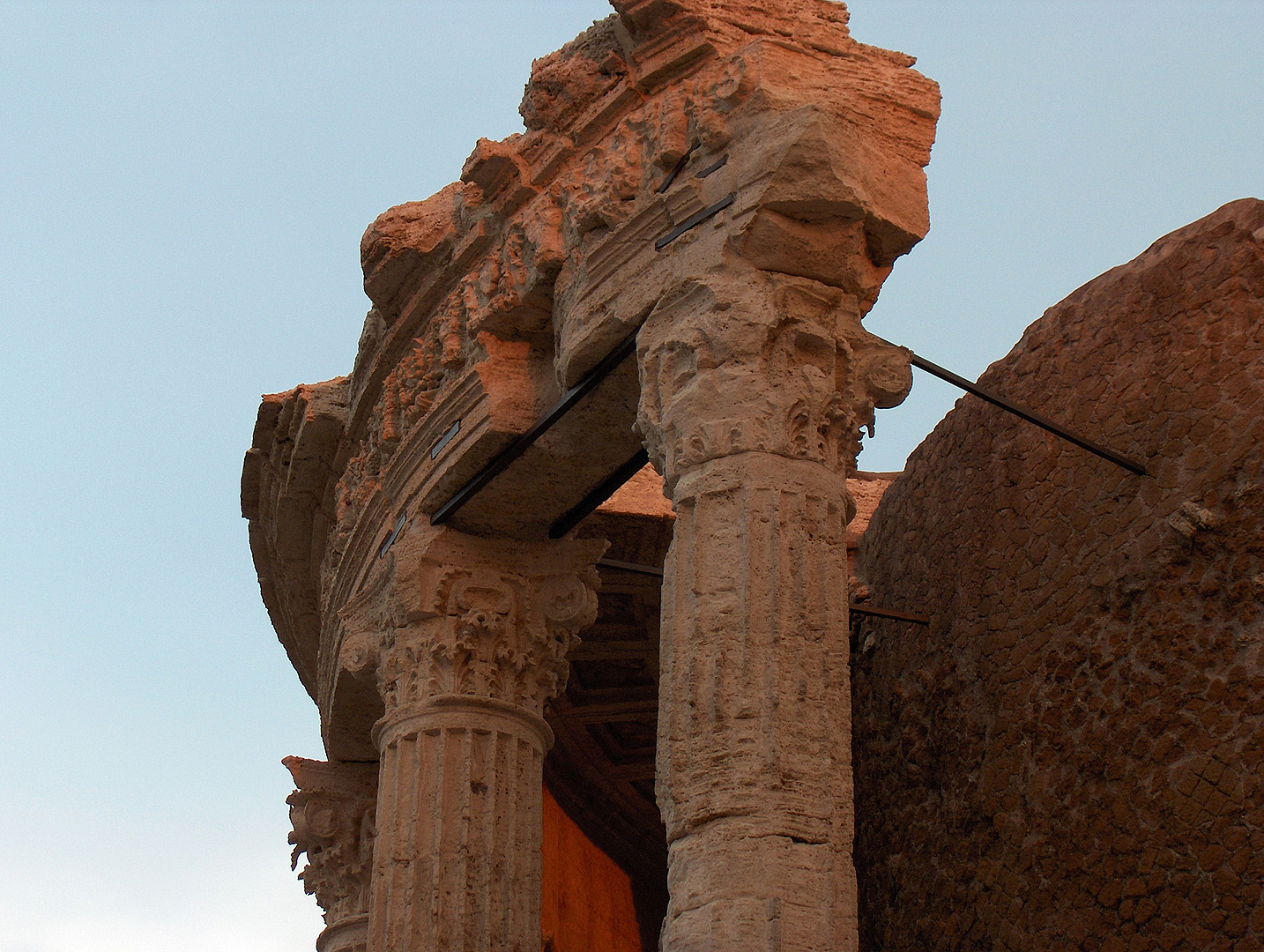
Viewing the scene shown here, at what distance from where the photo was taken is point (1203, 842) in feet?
28.3

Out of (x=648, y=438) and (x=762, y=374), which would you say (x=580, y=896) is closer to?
(x=648, y=438)

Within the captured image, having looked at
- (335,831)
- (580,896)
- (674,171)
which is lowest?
(335,831)

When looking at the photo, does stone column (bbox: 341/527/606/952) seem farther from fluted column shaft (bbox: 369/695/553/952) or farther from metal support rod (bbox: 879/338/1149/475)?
metal support rod (bbox: 879/338/1149/475)

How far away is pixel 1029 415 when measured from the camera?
29.3 feet

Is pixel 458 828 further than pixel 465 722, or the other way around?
pixel 465 722

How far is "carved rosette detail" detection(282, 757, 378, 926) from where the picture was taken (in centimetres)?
1175

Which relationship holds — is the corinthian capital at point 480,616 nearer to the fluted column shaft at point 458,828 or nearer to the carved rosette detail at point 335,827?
the fluted column shaft at point 458,828

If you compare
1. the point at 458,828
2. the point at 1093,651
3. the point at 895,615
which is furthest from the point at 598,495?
the point at 1093,651

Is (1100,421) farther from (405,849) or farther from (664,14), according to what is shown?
(405,849)

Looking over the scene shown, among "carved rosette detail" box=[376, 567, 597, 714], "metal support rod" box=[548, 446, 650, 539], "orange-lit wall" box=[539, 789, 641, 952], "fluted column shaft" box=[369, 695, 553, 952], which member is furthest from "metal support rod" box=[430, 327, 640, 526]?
"orange-lit wall" box=[539, 789, 641, 952]

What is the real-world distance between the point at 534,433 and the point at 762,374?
209 centimetres

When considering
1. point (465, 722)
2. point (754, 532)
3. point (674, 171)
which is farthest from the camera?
point (465, 722)

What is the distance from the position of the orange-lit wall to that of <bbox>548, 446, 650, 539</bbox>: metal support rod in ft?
16.0

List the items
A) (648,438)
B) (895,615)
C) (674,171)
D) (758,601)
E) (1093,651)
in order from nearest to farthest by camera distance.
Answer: (758,601), (648,438), (674,171), (1093,651), (895,615)
